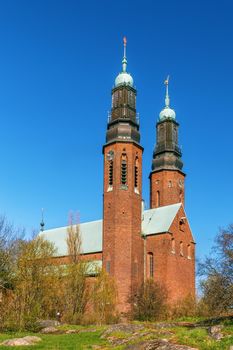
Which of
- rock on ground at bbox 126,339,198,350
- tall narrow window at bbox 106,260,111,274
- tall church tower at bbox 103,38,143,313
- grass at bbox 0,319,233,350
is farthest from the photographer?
tall narrow window at bbox 106,260,111,274

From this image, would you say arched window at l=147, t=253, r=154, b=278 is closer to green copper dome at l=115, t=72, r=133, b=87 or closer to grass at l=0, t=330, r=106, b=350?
green copper dome at l=115, t=72, r=133, b=87

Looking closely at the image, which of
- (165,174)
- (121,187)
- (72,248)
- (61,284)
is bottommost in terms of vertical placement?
(61,284)

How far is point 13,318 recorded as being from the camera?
29984mm

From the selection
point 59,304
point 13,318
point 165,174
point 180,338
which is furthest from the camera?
point 165,174

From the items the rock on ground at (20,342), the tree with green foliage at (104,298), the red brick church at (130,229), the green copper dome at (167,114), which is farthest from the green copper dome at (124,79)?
the rock on ground at (20,342)

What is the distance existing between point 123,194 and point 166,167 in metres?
13.0

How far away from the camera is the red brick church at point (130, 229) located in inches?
1984

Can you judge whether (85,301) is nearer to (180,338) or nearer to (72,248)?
(72,248)

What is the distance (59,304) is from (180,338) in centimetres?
2669

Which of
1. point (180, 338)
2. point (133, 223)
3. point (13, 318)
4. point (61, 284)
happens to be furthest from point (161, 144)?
point (180, 338)

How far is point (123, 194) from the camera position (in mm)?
52469

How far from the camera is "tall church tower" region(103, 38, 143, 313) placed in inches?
1959

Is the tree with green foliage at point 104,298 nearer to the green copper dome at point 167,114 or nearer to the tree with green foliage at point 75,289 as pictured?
the tree with green foliage at point 75,289

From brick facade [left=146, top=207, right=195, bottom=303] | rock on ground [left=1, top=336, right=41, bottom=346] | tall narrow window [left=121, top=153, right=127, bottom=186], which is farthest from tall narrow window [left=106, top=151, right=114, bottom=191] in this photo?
rock on ground [left=1, top=336, right=41, bottom=346]
